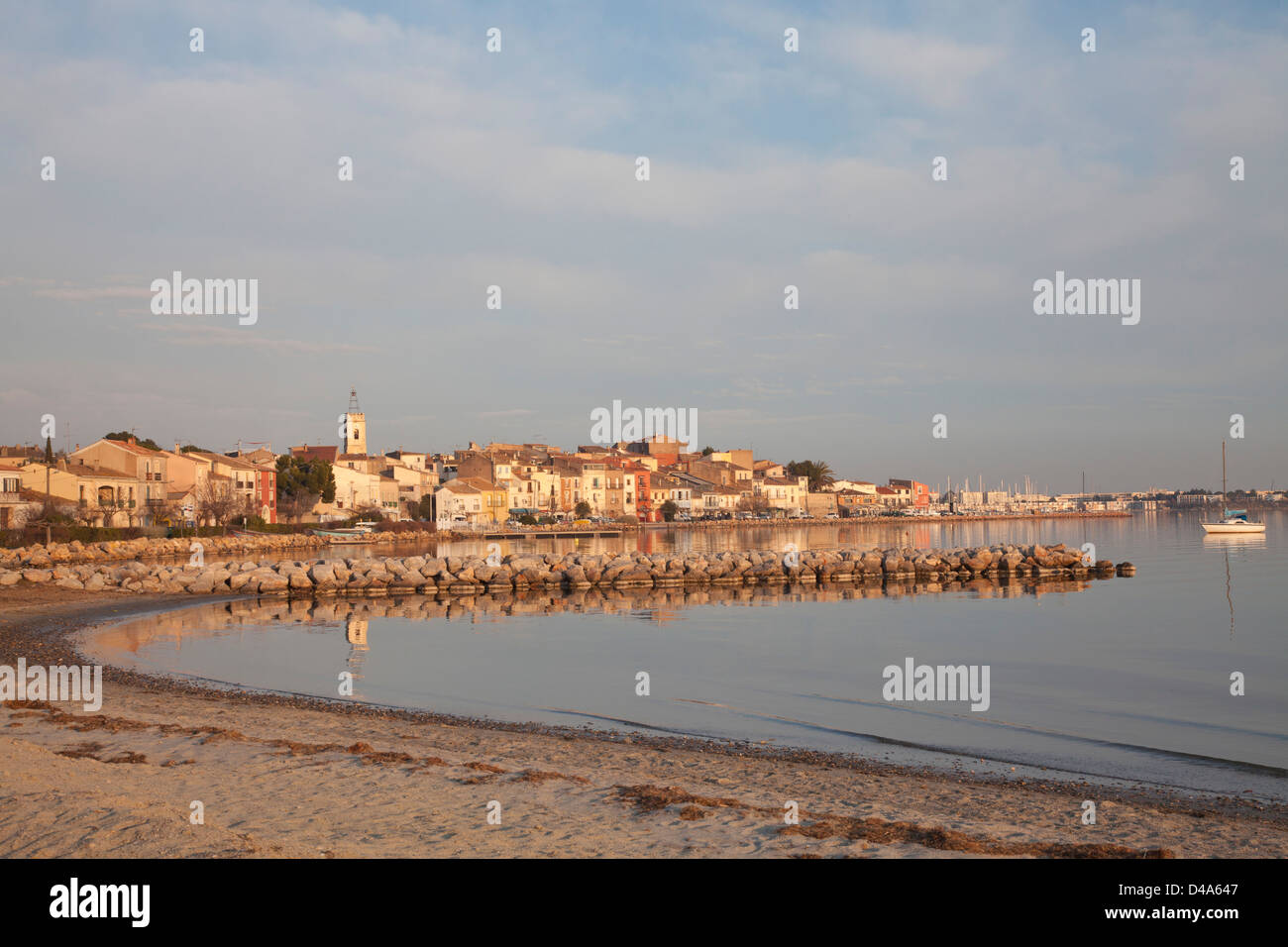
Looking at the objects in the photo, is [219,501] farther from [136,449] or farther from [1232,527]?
[1232,527]

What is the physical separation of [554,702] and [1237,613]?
74.0ft

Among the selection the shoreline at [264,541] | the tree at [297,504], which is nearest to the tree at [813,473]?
the shoreline at [264,541]

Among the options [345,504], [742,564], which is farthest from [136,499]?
[742,564]

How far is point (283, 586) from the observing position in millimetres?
35281

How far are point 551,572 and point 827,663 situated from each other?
66.3 ft

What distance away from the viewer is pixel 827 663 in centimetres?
2006

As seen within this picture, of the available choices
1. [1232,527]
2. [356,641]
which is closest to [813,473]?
[1232,527]

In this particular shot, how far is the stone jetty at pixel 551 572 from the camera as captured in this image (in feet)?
114

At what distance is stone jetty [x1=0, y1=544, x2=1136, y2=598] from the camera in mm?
34844

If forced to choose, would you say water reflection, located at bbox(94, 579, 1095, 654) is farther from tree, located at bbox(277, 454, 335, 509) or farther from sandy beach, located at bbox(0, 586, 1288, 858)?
tree, located at bbox(277, 454, 335, 509)

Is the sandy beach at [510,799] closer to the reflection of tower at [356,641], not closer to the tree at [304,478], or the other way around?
the reflection of tower at [356,641]

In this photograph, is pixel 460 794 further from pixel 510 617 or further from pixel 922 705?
pixel 510 617

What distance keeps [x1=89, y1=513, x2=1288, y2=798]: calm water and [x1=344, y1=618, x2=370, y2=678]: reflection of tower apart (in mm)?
131

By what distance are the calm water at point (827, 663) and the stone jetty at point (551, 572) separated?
3177 mm
